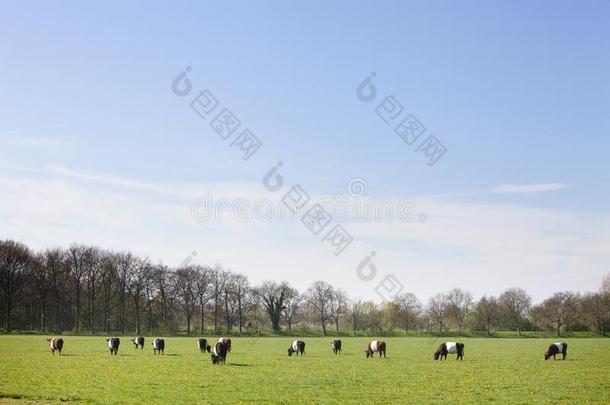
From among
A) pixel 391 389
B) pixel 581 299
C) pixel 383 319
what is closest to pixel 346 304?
pixel 383 319

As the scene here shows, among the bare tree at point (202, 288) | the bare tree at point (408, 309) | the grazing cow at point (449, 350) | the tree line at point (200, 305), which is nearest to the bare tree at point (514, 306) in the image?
the tree line at point (200, 305)

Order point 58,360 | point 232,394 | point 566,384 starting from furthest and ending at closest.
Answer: point 58,360, point 566,384, point 232,394

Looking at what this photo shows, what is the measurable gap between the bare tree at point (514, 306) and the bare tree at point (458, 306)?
29.0 feet

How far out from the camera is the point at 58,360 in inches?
A: 1462

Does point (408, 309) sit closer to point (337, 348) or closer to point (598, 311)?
point (598, 311)

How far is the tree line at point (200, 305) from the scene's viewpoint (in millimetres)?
102125

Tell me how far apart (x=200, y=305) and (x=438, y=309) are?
63570mm

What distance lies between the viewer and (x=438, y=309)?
143m

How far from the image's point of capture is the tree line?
10212 centimetres

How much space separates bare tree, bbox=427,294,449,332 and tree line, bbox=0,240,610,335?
0.26m

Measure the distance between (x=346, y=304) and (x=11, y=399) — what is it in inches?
4918

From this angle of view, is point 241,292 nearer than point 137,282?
No

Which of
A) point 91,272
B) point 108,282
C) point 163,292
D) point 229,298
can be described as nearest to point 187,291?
point 163,292

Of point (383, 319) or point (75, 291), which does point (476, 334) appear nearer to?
point (383, 319)
